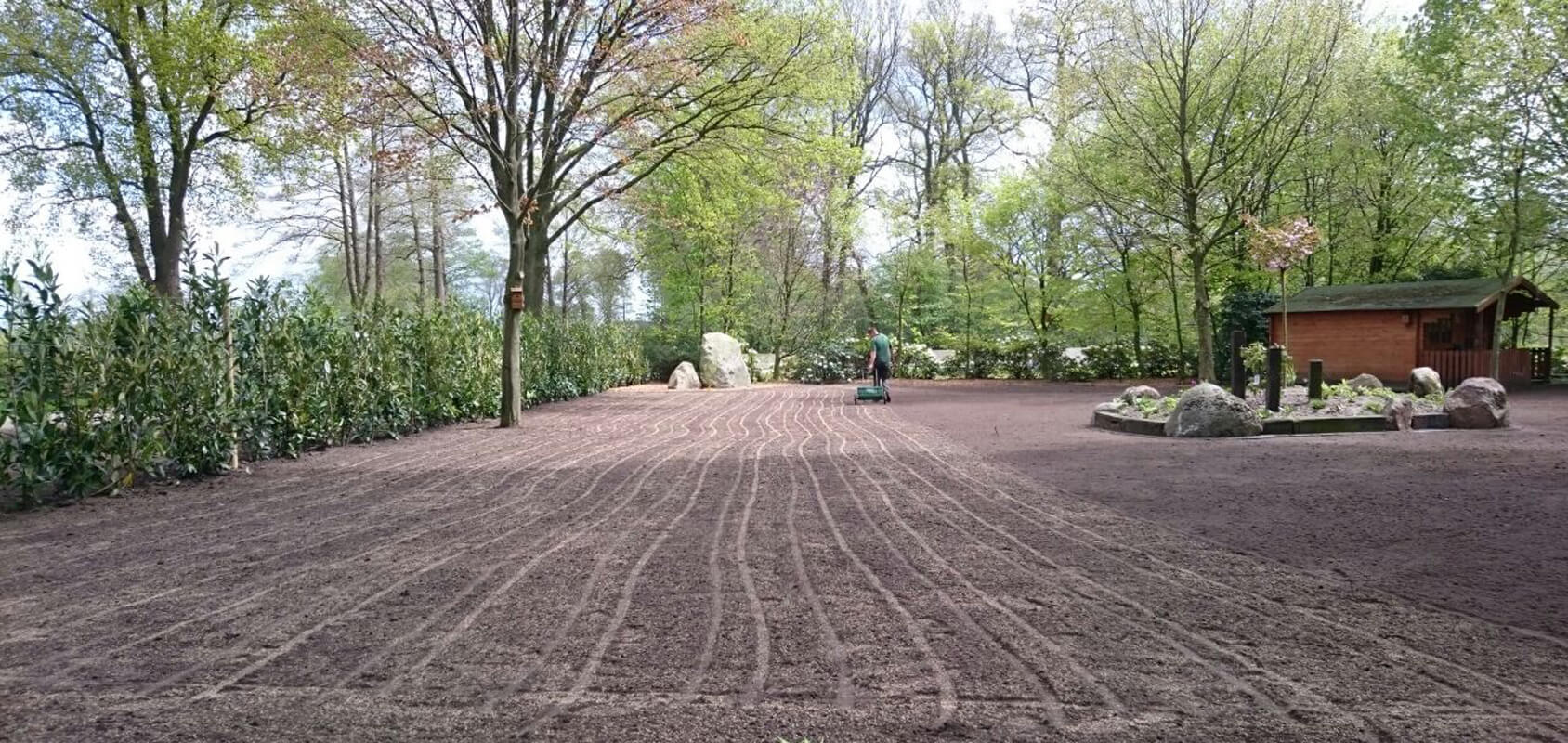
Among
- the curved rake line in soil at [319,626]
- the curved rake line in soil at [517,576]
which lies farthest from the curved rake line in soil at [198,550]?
the curved rake line in soil at [517,576]

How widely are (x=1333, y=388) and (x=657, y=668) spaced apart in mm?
13539

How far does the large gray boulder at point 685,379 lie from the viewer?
24.6m

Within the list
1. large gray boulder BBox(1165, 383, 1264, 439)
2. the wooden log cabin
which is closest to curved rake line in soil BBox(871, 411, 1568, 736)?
large gray boulder BBox(1165, 383, 1264, 439)

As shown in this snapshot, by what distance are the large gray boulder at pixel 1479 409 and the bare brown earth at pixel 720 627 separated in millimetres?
5072

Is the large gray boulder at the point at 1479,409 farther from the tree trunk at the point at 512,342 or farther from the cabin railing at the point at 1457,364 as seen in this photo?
the tree trunk at the point at 512,342

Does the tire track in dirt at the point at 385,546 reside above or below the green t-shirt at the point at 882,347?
below

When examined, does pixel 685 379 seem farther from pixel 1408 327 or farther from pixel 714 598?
pixel 714 598

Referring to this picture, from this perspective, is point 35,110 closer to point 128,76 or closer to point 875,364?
point 128,76

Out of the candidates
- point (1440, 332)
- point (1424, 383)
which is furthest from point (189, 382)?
point (1440, 332)

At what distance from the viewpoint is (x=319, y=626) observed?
339 centimetres

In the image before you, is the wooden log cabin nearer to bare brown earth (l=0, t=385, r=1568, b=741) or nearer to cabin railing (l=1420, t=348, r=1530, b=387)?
cabin railing (l=1420, t=348, r=1530, b=387)

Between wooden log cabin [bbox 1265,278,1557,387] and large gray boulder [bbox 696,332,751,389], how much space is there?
14.7m

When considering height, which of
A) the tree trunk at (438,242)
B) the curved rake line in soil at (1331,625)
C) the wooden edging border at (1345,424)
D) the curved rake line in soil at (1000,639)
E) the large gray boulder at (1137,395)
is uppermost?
the tree trunk at (438,242)

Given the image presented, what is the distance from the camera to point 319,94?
13.8 m
